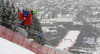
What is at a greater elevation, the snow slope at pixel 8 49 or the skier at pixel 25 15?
the skier at pixel 25 15

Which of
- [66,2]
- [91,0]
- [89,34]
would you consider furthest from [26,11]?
[91,0]

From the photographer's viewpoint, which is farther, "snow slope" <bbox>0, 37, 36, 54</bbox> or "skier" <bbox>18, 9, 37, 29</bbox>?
"skier" <bbox>18, 9, 37, 29</bbox>

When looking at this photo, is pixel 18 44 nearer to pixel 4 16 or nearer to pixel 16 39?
pixel 16 39

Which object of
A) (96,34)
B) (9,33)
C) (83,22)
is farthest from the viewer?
(83,22)

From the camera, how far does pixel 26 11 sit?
6.79 metres

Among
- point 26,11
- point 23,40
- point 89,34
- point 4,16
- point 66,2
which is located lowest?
point 66,2

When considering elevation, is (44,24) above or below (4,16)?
below

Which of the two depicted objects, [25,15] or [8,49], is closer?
[8,49]

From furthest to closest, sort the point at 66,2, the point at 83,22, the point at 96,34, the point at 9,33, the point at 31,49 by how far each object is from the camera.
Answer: the point at 66,2 < the point at 83,22 < the point at 96,34 < the point at 9,33 < the point at 31,49

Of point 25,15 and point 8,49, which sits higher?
point 25,15

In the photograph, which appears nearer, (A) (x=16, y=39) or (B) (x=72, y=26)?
(A) (x=16, y=39)

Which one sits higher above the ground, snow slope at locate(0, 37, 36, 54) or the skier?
the skier

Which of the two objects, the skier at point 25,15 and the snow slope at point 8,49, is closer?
the snow slope at point 8,49

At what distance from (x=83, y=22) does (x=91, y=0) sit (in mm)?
32236
